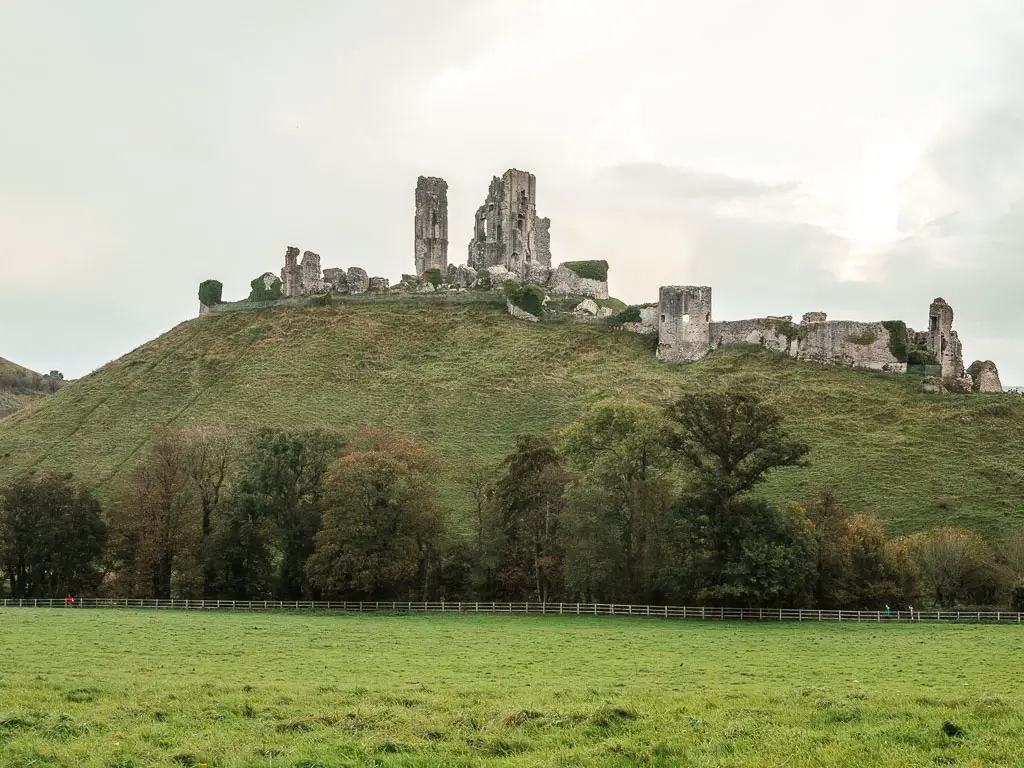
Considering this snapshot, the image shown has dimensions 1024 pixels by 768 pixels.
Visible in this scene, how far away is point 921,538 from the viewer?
47750mm

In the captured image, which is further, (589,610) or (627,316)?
(627,316)

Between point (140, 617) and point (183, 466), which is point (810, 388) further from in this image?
point (140, 617)

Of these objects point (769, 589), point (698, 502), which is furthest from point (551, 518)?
point (769, 589)

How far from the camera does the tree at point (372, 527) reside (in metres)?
45.0

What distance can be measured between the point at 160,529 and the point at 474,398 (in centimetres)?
3223

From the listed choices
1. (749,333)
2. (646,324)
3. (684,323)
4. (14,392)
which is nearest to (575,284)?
(646,324)

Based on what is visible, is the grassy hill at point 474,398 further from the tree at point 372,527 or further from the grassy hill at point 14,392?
the grassy hill at point 14,392

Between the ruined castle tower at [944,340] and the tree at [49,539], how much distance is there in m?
60.4

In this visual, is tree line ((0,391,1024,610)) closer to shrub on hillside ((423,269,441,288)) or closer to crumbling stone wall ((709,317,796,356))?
crumbling stone wall ((709,317,796,356))

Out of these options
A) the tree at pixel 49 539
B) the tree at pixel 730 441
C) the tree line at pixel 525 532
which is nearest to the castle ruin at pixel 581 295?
the tree line at pixel 525 532

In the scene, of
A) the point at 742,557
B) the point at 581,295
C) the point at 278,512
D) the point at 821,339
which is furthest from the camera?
the point at 581,295

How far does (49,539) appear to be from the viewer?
51125 mm

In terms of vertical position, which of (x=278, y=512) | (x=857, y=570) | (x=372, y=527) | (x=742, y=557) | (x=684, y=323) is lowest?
(x=857, y=570)

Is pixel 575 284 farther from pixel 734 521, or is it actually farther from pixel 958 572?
pixel 734 521
